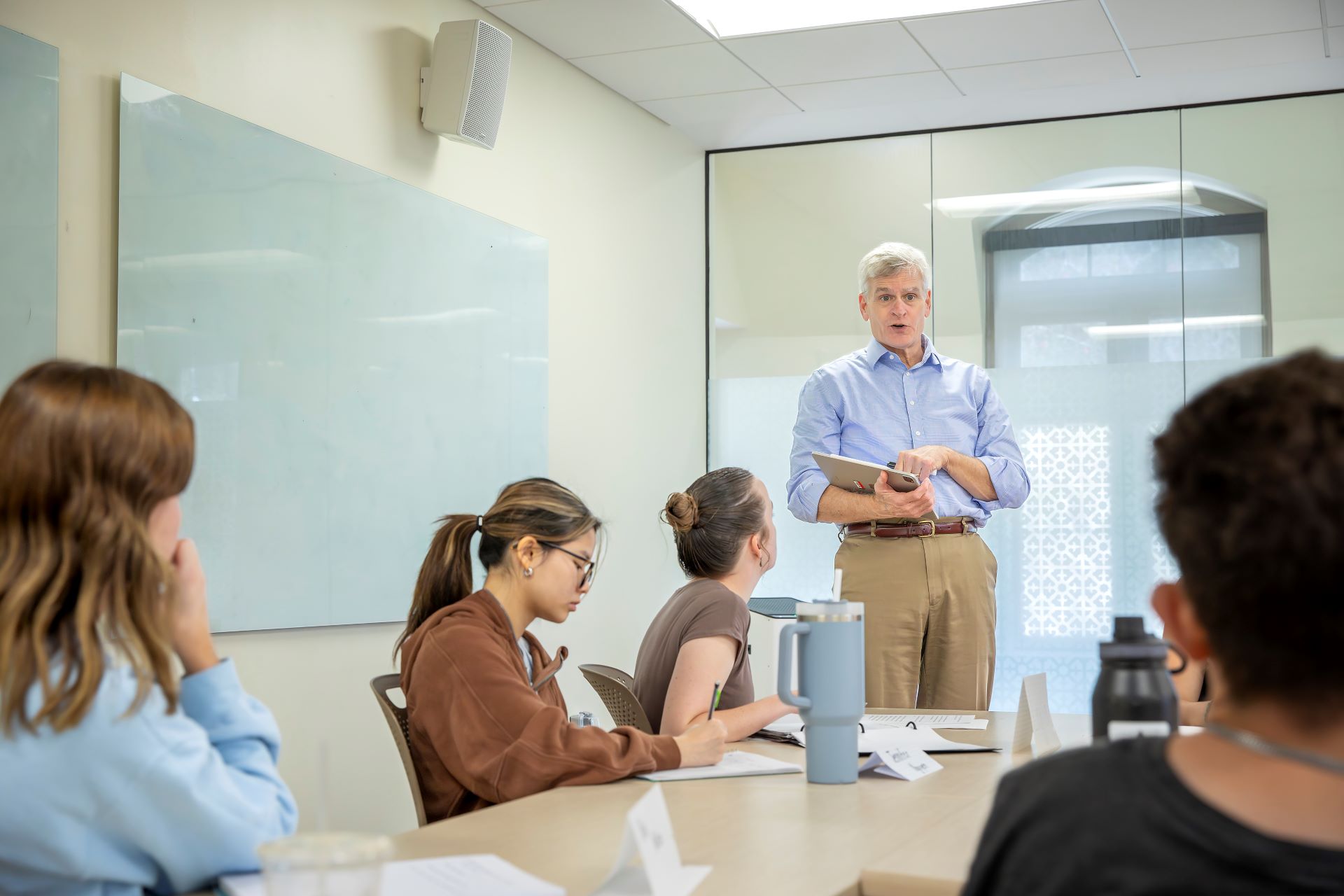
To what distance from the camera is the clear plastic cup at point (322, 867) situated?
974mm

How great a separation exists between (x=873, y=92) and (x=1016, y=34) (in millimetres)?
759

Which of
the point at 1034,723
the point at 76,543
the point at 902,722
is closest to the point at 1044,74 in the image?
the point at 902,722

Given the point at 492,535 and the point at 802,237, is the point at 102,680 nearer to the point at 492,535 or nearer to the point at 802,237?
the point at 492,535

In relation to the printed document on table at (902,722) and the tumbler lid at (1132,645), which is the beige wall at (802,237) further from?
the tumbler lid at (1132,645)

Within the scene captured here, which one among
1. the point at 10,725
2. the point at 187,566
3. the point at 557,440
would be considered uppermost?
the point at 557,440

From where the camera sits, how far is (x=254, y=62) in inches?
127

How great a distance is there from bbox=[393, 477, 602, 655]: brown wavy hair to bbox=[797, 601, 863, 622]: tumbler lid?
1.91ft

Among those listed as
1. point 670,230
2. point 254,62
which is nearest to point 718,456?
point 670,230

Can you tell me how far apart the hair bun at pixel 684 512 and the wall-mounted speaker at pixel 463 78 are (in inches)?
66.9

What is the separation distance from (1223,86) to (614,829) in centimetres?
453

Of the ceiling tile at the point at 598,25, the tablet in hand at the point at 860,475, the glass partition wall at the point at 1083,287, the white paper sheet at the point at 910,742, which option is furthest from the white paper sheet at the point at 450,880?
the glass partition wall at the point at 1083,287

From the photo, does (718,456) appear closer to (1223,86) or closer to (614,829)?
(1223,86)

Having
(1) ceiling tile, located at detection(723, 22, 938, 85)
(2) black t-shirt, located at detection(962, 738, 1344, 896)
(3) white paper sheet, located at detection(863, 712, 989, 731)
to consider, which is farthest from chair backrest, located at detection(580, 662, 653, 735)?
(1) ceiling tile, located at detection(723, 22, 938, 85)

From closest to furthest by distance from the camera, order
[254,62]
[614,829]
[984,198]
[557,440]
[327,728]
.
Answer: [614,829] → [254,62] → [327,728] → [557,440] → [984,198]
